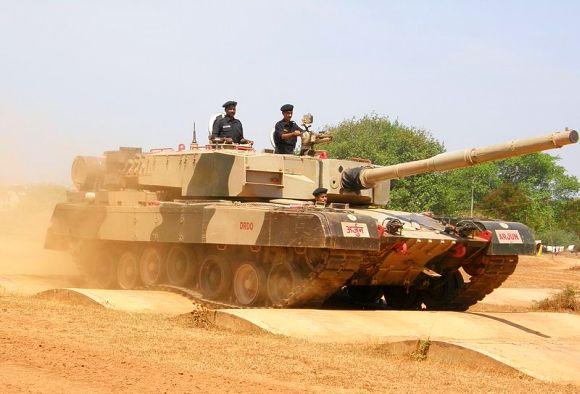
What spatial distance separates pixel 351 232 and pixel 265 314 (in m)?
2.21

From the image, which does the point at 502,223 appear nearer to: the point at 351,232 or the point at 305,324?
the point at 351,232

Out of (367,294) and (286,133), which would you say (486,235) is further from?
(286,133)

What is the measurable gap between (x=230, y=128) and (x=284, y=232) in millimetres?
4023

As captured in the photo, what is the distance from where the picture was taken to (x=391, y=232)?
14.0m

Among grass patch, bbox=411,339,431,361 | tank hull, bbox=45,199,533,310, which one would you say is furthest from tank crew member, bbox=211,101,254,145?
grass patch, bbox=411,339,431,361

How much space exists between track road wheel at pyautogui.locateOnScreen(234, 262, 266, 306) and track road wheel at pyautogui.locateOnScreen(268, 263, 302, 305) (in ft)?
0.49

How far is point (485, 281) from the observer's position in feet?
52.5

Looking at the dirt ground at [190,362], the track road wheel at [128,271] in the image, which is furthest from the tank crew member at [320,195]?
the track road wheel at [128,271]

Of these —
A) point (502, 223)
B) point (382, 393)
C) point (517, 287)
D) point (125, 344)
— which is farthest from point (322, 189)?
point (517, 287)

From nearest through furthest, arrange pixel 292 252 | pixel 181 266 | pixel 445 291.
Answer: pixel 292 252 → pixel 445 291 → pixel 181 266

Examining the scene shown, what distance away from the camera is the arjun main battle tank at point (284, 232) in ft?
44.8

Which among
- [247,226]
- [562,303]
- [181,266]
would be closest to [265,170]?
[247,226]

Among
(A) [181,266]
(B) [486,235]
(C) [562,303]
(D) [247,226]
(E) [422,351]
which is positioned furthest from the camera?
(C) [562,303]

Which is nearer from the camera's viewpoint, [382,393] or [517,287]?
[382,393]
